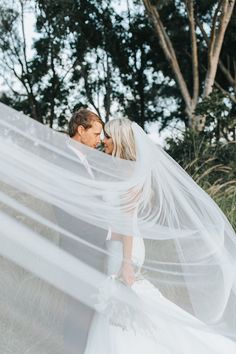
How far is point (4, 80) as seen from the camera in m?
21.1

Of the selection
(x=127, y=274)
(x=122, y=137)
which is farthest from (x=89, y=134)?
(x=127, y=274)

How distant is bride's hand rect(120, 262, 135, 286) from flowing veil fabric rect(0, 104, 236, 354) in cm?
3

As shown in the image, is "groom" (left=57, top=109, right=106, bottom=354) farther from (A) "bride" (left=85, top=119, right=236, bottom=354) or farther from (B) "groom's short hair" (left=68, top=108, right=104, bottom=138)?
(B) "groom's short hair" (left=68, top=108, right=104, bottom=138)

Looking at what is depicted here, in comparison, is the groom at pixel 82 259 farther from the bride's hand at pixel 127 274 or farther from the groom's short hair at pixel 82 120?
the groom's short hair at pixel 82 120

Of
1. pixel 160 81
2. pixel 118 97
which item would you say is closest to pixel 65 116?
pixel 118 97

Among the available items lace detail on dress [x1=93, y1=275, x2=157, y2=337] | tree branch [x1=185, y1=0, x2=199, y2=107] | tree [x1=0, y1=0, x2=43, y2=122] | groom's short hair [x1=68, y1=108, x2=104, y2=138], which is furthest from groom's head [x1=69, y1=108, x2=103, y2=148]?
tree [x1=0, y1=0, x2=43, y2=122]

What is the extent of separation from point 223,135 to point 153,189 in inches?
316

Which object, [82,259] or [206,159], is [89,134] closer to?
[82,259]

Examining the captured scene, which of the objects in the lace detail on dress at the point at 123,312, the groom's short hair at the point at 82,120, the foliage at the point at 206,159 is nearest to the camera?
the lace detail on dress at the point at 123,312

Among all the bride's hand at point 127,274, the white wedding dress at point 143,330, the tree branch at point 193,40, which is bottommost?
the white wedding dress at point 143,330

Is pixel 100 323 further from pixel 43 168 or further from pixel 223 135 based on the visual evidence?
pixel 223 135

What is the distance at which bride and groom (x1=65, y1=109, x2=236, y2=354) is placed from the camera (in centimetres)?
270

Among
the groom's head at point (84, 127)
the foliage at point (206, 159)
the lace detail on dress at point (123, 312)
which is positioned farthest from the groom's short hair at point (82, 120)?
the foliage at point (206, 159)

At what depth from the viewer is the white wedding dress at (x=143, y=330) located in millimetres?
2695
